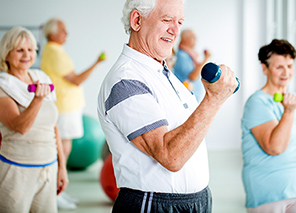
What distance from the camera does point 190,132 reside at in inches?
45.1

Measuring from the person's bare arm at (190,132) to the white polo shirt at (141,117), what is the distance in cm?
5

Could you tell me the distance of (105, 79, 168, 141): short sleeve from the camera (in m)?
1.18

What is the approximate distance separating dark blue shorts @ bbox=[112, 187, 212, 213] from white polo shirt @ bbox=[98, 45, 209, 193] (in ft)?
0.07

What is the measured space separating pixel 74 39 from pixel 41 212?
438 centimetres

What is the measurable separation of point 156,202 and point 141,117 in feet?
1.02

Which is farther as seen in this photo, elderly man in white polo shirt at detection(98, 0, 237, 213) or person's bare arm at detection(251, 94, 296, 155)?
person's bare arm at detection(251, 94, 296, 155)

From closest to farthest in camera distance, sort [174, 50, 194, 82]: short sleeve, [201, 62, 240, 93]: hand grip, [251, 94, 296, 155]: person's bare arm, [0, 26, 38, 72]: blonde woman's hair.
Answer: [201, 62, 240, 93]: hand grip → [251, 94, 296, 155]: person's bare arm → [0, 26, 38, 72]: blonde woman's hair → [174, 50, 194, 82]: short sleeve

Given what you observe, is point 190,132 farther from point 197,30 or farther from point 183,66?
point 197,30

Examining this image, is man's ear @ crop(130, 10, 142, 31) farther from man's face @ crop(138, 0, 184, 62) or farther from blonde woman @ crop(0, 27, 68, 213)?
blonde woman @ crop(0, 27, 68, 213)

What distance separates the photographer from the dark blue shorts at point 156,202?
1295mm

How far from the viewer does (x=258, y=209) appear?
79.5 inches

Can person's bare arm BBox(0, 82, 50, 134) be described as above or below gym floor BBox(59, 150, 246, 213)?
above

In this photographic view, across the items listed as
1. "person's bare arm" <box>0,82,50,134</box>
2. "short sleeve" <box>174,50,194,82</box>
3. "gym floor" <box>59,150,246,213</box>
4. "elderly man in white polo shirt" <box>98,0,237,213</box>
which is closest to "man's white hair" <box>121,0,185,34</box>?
"elderly man in white polo shirt" <box>98,0,237,213</box>

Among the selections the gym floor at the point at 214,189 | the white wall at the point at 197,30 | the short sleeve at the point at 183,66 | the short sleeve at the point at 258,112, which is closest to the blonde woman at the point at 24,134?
the short sleeve at the point at 258,112
